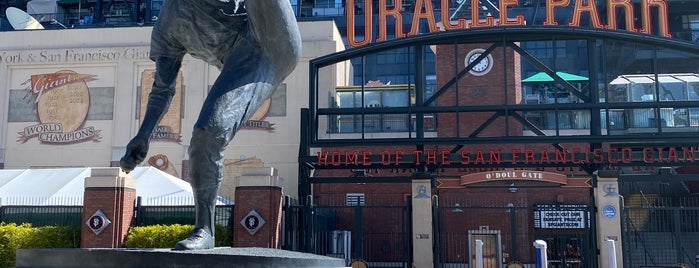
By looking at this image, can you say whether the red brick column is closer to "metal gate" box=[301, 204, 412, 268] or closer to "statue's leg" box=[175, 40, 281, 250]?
"metal gate" box=[301, 204, 412, 268]

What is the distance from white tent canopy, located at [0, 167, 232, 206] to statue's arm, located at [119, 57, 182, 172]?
1662 centimetres

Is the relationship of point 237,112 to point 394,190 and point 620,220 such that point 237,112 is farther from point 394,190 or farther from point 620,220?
point 394,190

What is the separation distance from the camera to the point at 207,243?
4.73 m

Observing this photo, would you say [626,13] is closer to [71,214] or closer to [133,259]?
[71,214]

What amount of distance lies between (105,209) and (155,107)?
598 inches

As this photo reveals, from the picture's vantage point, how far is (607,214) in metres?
20.5

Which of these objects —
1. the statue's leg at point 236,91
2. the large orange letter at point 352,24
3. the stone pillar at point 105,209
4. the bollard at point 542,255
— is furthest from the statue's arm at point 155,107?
the large orange letter at point 352,24

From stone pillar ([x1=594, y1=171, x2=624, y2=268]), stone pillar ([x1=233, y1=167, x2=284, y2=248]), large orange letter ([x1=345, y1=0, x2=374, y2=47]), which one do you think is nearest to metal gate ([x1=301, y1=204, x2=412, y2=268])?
stone pillar ([x1=233, y1=167, x2=284, y2=248])

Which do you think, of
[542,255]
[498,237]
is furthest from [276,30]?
[498,237]

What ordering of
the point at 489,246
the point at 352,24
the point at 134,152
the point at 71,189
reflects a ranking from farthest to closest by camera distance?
the point at 352,24 → the point at 489,246 → the point at 71,189 → the point at 134,152

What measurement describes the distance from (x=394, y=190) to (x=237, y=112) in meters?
28.7

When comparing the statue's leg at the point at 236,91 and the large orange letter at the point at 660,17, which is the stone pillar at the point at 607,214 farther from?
the statue's leg at the point at 236,91

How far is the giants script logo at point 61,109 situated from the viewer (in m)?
35.7

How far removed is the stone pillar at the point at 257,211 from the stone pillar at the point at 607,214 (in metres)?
8.59
